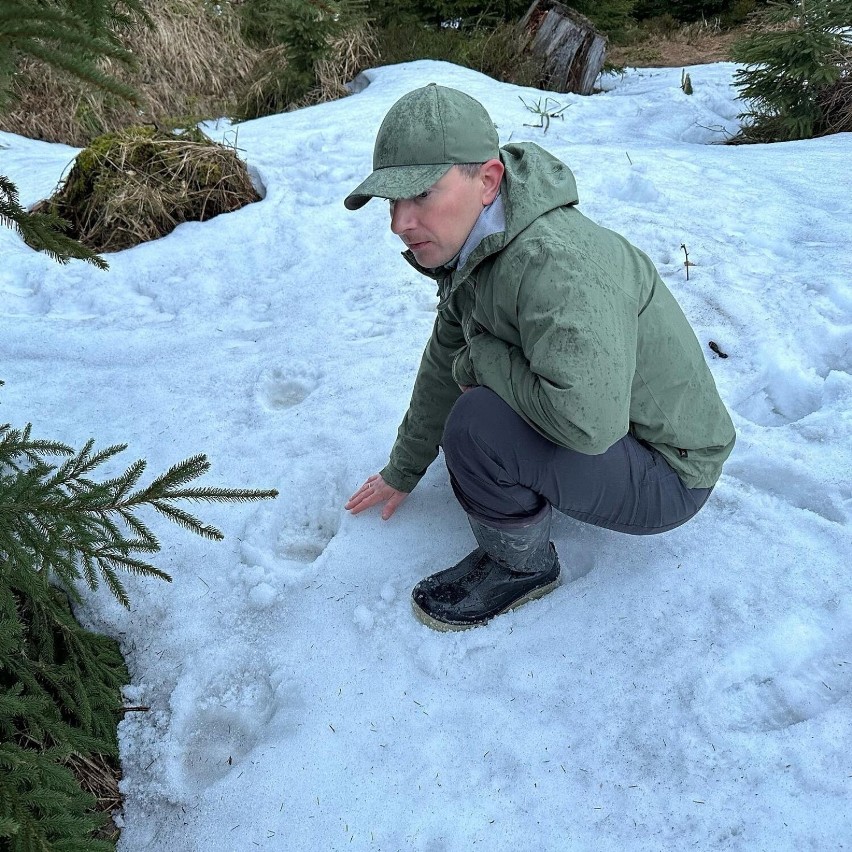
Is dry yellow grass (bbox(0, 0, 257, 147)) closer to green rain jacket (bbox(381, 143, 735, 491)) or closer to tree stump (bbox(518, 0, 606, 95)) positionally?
tree stump (bbox(518, 0, 606, 95))

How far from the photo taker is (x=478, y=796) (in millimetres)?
1801

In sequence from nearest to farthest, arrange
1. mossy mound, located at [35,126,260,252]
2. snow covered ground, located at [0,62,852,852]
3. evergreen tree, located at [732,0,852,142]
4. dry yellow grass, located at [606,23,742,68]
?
snow covered ground, located at [0,62,852,852]
mossy mound, located at [35,126,260,252]
evergreen tree, located at [732,0,852,142]
dry yellow grass, located at [606,23,742,68]

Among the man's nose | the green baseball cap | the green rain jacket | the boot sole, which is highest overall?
the green baseball cap

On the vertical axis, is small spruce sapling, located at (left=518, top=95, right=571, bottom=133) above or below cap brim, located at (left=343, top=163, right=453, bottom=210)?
below

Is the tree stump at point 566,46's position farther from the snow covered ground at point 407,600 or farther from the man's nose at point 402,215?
the man's nose at point 402,215

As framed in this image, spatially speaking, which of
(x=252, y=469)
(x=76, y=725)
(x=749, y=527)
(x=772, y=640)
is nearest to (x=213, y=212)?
(x=252, y=469)

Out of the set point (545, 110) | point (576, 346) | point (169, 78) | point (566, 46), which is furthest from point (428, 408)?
point (169, 78)

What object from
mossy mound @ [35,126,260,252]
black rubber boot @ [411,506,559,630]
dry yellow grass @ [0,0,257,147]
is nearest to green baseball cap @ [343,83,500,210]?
black rubber boot @ [411,506,559,630]

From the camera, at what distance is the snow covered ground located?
179cm

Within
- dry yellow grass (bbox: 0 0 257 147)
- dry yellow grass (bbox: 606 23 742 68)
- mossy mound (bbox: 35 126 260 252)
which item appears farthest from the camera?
dry yellow grass (bbox: 606 23 742 68)

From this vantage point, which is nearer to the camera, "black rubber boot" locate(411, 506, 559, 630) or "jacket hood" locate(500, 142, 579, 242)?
"jacket hood" locate(500, 142, 579, 242)

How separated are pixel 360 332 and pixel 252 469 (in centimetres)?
109

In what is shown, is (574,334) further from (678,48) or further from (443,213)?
(678,48)

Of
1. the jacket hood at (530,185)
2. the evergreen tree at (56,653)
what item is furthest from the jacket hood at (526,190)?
the evergreen tree at (56,653)
